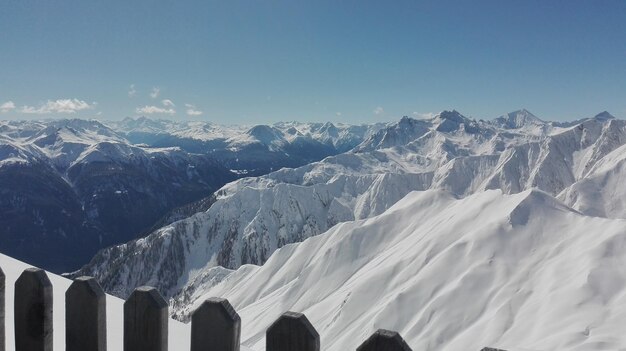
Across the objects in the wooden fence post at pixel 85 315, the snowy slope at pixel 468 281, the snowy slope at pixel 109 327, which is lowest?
the snowy slope at pixel 468 281

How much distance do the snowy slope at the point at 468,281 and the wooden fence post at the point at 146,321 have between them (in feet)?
117

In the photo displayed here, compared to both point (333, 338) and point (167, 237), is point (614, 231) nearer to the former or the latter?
point (333, 338)

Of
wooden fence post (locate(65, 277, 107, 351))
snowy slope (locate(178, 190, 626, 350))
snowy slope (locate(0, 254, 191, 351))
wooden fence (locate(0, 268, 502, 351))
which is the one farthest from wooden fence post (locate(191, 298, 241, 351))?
snowy slope (locate(178, 190, 626, 350))

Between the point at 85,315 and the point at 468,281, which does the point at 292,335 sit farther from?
the point at 468,281

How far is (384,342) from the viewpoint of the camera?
5.76 ft

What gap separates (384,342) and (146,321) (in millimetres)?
1225

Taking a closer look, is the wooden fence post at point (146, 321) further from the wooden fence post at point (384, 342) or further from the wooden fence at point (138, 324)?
the wooden fence post at point (384, 342)

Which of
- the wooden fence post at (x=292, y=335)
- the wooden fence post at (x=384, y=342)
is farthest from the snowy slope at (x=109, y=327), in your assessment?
the wooden fence post at (x=384, y=342)

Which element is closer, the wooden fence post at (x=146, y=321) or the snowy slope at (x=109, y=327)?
the wooden fence post at (x=146, y=321)

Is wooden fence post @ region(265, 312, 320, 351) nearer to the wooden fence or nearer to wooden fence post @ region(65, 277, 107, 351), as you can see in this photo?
the wooden fence

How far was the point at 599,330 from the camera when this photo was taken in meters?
32.8

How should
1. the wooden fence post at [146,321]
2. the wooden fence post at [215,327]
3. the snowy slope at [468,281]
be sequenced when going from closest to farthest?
the wooden fence post at [215,327] < the wooden fence post at [146,321] < the snowy slope at [468,281]

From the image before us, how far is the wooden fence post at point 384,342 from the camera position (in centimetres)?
173

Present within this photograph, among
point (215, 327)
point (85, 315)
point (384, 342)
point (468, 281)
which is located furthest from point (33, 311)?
point (468, 281)
